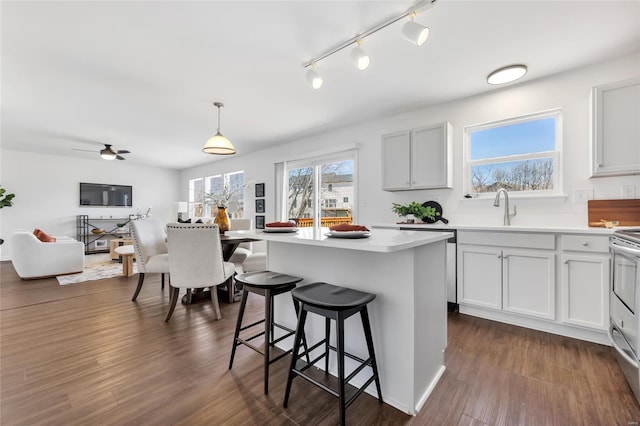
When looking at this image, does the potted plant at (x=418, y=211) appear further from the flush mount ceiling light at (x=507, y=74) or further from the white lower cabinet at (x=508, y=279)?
the flush mount ceiling light at (x=507, y=74)

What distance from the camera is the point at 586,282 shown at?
84.4 inches

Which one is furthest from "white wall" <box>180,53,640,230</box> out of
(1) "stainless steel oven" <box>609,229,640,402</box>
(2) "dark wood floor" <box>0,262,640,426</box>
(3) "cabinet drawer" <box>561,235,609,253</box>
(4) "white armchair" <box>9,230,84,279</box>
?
(4) "white armchair" <box>9,230,84,279</box>

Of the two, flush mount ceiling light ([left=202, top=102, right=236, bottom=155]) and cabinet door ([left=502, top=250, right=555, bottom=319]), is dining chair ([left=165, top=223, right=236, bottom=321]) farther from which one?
cabinet door ([left=502, top=250, right=555, bottom=319])

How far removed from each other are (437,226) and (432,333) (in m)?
1.50

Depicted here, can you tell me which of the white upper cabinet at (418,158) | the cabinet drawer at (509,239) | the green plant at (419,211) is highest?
the white upper cabinet at (418,158)

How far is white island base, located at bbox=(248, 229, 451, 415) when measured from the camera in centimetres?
140

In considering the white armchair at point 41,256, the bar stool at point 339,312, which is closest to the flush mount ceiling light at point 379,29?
the bar stool at point 339,312

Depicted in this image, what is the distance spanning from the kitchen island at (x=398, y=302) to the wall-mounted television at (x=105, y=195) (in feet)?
25.2

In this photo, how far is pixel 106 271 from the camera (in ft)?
15.7

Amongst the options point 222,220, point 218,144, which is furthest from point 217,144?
point 222,220

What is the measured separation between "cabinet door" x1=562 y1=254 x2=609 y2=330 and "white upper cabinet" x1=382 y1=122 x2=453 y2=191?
1366 millimetres

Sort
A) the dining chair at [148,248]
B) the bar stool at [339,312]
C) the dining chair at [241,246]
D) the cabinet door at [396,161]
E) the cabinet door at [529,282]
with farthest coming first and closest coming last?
the dining chair at [241,246], the cabinet door at [396,161], the dining chair at [148,248], the cabinet door at [529,282], the bar stool at [339,312]

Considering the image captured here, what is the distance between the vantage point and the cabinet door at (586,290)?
2072mm

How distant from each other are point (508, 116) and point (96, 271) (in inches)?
264
